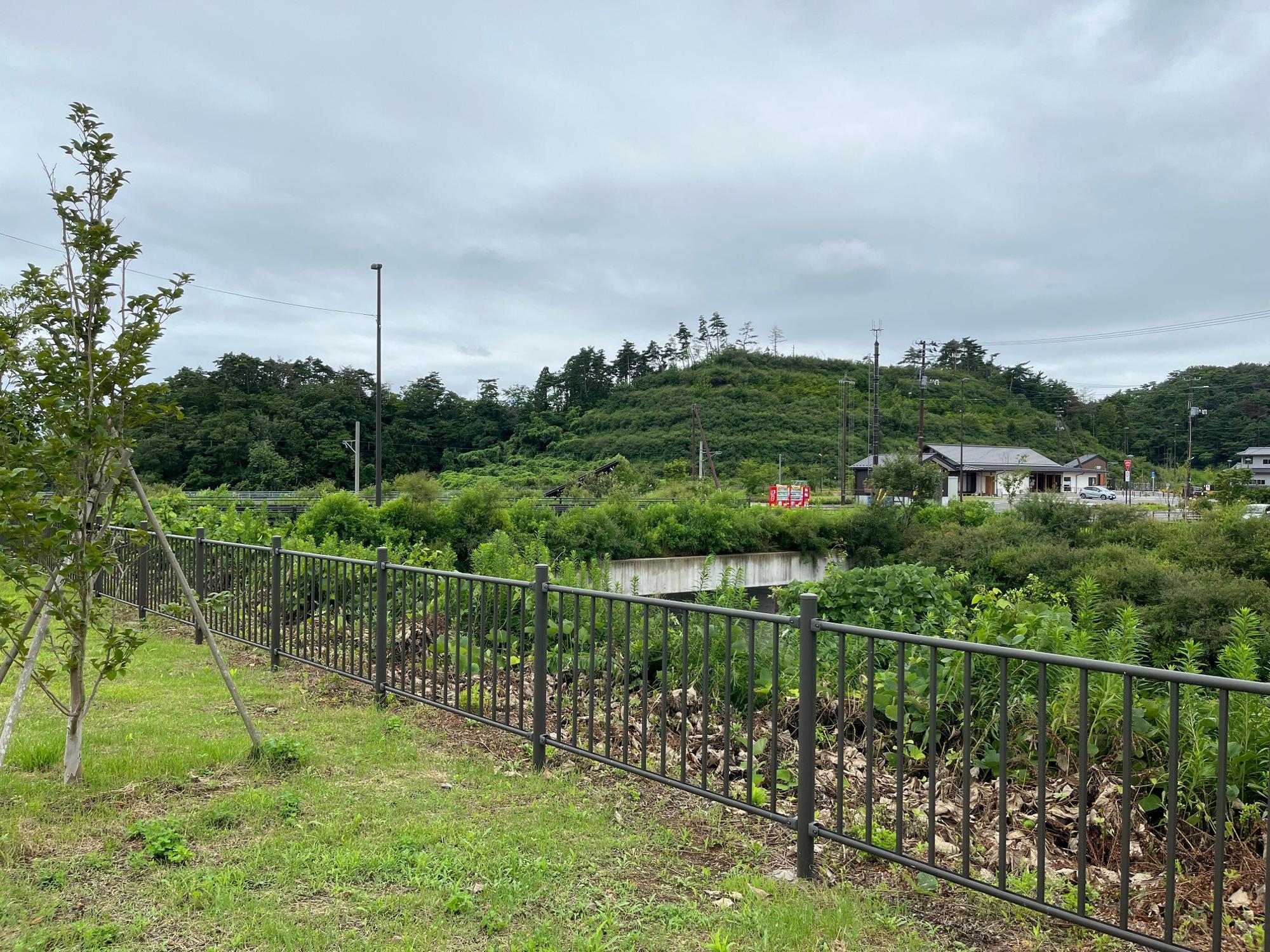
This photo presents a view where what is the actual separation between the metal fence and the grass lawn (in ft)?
0.67

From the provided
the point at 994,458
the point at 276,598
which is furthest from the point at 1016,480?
the point at 276,598

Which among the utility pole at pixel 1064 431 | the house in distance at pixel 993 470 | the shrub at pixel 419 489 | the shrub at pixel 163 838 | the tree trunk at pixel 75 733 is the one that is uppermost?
the utility pole at pixel 1064 431

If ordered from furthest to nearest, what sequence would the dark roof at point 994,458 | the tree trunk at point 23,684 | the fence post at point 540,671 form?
the dark roof at point 994,458 → the fence post at point 540,671 → the tree trunk at point 23,684

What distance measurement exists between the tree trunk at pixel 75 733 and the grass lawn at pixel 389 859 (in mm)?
75

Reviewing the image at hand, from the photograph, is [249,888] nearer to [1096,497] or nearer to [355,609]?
[355,609]

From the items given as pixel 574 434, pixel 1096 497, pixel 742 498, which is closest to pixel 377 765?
pixel 742 498

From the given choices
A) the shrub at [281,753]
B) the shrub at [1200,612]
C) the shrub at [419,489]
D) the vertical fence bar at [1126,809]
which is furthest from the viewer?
the shrub at [419,489]

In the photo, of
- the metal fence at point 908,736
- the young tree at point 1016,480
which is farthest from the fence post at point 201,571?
the young tree at point 1016,480

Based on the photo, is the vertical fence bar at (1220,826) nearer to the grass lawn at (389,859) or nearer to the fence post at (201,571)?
the grass lawn at (389,859)

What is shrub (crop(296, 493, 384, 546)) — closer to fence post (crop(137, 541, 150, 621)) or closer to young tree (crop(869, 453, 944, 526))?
fence post (crop(137, 541, 150, 621))

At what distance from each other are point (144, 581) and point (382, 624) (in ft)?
15.4

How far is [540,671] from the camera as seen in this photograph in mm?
4137

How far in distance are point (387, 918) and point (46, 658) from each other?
18.6 feet

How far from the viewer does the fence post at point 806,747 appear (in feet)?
9.77
